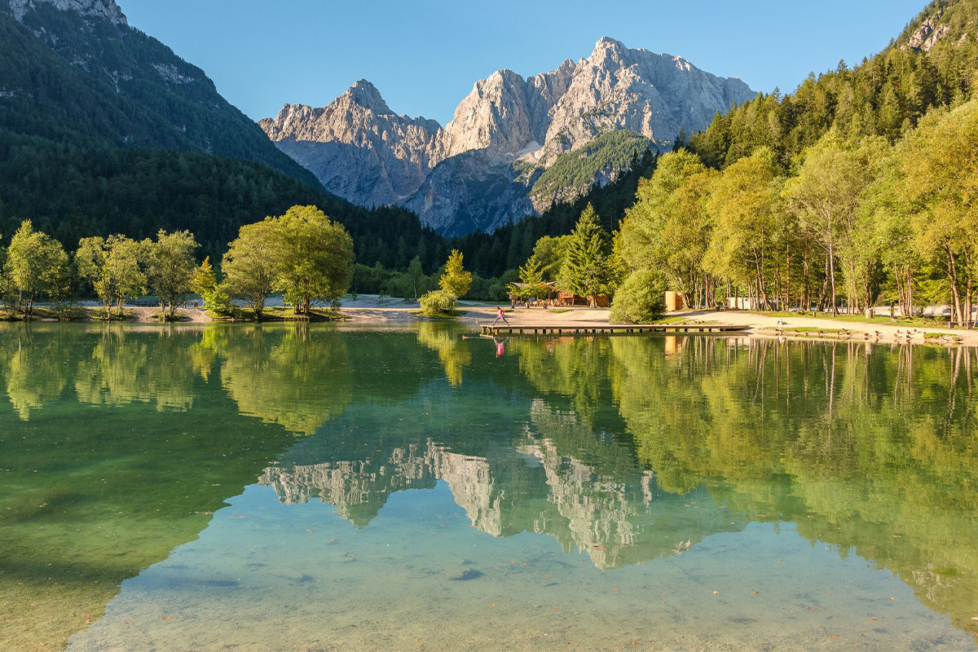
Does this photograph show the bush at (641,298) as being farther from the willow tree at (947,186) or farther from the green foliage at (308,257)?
the green foliage at (308,257)

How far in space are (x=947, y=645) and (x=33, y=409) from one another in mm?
21076

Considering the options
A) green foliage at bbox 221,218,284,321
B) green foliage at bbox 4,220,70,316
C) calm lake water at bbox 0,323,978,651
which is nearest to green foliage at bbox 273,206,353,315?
green foliage at bbox 221,218,284,321

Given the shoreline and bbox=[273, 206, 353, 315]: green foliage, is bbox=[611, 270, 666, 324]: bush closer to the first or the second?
the shoreline

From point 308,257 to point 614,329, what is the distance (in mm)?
39022

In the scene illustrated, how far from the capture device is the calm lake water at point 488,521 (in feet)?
21.0

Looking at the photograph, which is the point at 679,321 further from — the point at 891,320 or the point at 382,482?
the point at 382,482

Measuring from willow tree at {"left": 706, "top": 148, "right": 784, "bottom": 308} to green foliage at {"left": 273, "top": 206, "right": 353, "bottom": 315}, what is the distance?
44.6 metres

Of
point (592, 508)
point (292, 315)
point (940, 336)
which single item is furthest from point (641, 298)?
point (592, 508)

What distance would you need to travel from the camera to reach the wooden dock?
188 ft

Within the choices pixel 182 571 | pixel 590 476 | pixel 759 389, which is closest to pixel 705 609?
pixel 590 476

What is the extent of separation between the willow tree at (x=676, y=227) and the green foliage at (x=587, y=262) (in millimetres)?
9146

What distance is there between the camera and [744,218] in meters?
62.8

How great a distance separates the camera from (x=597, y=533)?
8.96 meters

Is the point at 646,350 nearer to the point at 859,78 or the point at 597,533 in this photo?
the point at 597,533
